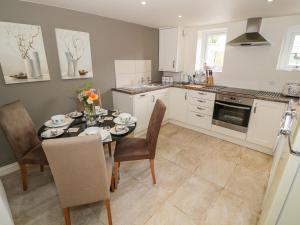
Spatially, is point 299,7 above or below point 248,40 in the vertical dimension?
above

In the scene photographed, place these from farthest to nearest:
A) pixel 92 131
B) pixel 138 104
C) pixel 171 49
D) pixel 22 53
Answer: pixel 171 49 < pixel 138 104 < pixel 22 53 < pixel 92 131

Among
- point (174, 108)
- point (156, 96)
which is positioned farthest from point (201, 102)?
point (156, 96)

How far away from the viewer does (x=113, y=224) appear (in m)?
1.47

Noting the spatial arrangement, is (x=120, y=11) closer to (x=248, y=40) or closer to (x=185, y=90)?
(x=185, y=90)

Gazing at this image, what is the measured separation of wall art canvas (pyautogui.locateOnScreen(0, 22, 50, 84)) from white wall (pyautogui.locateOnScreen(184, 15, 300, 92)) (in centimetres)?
300

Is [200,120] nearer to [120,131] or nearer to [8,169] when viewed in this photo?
[120,131]

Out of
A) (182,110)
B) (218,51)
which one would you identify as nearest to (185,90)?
(182,110)

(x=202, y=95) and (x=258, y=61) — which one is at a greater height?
(x=258, y=61)

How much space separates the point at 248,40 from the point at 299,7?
0.64 m

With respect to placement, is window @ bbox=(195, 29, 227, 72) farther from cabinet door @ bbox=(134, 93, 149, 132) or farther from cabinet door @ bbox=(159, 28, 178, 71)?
cabinet door @ bbox=(134, 93, 149, 132)

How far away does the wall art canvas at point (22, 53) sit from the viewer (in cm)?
189

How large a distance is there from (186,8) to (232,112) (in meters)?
1.83

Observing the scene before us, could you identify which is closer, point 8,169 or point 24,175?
point 24,175

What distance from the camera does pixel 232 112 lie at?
2811 millimetres
